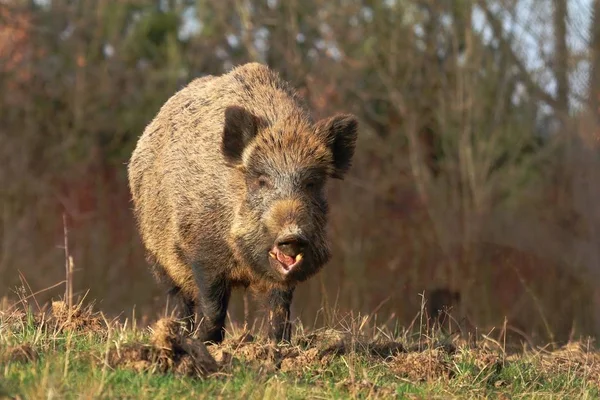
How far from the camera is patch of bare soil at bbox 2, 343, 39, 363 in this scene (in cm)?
513

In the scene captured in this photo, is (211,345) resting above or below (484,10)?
below

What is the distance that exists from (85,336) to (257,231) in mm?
1464

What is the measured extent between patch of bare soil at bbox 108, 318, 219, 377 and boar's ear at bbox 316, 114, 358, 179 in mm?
2445

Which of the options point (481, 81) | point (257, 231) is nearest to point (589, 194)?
point (481, 81)

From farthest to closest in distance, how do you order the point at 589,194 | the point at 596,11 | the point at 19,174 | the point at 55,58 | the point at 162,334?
1. the point at 55,58
2. the point at 19,174
3. the point at 589,194
4. the point at 596,11
5. the point at 162,334

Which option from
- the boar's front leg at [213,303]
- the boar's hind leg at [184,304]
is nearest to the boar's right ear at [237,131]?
the boar's front leg at [213,303]

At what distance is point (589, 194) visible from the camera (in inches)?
631

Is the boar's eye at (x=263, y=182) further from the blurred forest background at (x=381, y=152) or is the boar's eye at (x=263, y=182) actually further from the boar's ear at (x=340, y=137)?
the blurred forest background at (x=381, y=152)

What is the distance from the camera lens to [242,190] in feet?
24.8

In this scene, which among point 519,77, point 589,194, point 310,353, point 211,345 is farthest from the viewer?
point 519,77

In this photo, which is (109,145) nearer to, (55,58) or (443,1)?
(55,58)

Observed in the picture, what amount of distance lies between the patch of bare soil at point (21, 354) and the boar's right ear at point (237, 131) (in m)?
2.57

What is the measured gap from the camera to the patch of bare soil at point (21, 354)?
5.13m

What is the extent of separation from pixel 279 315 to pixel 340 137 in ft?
4.44
